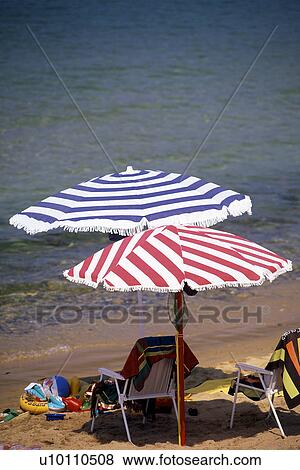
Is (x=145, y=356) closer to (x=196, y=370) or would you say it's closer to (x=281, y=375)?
(x=281, y=375)

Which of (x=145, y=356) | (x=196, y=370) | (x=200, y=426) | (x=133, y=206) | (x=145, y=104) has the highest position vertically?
(x=145, y=104)

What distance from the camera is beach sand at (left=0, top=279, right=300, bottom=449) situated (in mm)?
7133

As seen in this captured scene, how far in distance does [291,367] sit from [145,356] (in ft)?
3.36

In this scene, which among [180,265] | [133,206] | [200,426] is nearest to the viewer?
[180,265]

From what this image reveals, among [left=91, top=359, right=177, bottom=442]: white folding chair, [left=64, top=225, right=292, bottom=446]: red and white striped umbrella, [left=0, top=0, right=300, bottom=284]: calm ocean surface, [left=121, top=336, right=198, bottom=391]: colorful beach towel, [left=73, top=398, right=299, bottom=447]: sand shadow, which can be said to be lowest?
[left=73, top=398, right=299, bottom=447]: sand shadow

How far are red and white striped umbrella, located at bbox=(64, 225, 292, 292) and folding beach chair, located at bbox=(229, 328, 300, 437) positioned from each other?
1.97ft

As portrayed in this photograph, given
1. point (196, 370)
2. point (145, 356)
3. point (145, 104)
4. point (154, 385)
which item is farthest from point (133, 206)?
point (145, 104)

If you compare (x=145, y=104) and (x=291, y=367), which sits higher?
(x=145, y=104)

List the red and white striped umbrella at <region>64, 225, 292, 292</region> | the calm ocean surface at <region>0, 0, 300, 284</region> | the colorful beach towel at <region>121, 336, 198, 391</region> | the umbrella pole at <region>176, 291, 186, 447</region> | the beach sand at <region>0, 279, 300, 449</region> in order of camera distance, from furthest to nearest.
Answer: the calm ocean surface at <region>0, 0, 300, 284</region>
the beach sand at <region>0, 279, 300, 449</region>
the colorful beach towel at <region>121, 336, 198, 391</region>
the umbrella pole at <region>176, 291, 186, 447</region>
the red and white striped umbrella at <region>64, 225, 292, 292</region>

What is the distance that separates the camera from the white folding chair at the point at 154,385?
703 cm

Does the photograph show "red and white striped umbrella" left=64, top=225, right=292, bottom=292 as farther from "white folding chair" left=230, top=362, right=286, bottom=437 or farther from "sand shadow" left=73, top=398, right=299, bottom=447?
"sand shadow" left=73, top=398, right=299, bottom=447

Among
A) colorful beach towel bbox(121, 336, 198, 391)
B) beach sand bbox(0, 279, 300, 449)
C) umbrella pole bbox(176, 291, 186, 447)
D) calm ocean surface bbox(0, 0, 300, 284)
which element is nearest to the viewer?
umbrella pole bbox(176, 291, 186, 447)

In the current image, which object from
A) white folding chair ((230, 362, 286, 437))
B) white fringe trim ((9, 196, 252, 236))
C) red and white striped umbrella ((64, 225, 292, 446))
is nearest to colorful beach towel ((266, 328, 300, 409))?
white folding chair ((230, 362, 286, 437))

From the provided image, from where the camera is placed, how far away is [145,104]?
79.1 feet
